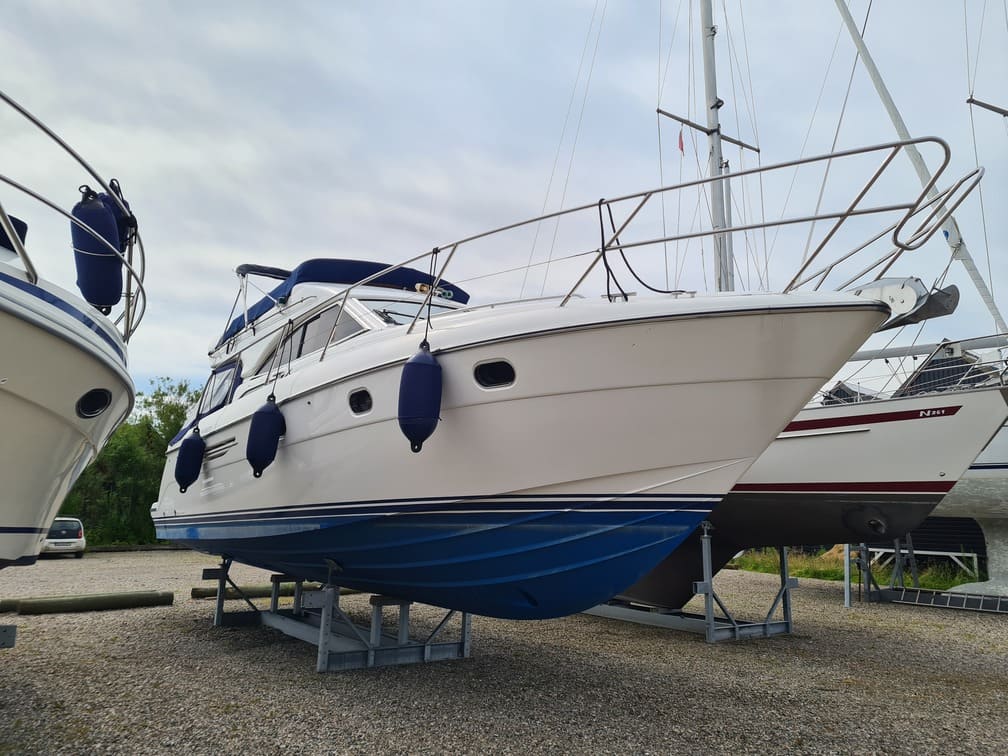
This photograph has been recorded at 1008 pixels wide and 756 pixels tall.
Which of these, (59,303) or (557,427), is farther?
(557,427)

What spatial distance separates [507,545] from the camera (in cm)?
412

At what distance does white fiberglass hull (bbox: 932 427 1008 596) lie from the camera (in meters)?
9.91

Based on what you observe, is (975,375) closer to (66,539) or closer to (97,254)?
(97,254)

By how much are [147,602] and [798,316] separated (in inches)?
320

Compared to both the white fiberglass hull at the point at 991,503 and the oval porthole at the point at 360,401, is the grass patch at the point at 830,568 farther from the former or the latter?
the oval porthole at the point at 360,401

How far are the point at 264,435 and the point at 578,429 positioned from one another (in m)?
2.49

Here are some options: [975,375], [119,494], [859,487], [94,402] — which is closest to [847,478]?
[859,487]

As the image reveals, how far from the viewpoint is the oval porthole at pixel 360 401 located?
452 centimetres

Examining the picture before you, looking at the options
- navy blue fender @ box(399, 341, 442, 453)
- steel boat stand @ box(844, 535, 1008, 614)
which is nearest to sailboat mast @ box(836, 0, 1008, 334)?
steel boat stand @ box(844, 535, 1008, 614)

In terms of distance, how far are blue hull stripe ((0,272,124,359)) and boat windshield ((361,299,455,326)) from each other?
2095 millimetres

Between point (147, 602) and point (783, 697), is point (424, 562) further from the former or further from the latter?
point (147, 602)

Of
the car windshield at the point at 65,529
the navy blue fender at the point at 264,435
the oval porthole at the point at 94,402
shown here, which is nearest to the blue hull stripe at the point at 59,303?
the oval porthole at the point at 94,402

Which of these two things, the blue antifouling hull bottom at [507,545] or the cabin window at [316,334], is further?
the cabin window at [316,334]

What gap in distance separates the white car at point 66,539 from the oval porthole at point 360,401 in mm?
14611
